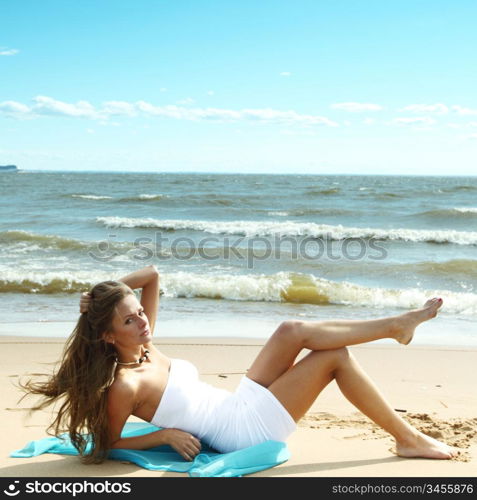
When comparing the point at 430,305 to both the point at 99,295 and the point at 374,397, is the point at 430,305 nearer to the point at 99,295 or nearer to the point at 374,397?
the point at 374,397

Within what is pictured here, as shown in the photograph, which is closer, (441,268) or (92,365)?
(92,365)

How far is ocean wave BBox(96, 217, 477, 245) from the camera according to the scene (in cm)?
1864

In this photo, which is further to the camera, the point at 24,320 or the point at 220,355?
the point at 24,320

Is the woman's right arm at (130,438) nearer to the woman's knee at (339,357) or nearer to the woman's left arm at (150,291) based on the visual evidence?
the woman's left arm at (150,291)

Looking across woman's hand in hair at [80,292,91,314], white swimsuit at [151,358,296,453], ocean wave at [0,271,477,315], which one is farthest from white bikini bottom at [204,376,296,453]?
ocean wave at [0,271,477,315]

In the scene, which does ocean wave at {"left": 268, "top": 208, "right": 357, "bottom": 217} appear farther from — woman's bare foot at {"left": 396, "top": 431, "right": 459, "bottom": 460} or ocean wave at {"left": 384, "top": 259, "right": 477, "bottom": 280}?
woman's bare foot at {"left": 396, "top": 431, "right": 459, "bottom": 460}

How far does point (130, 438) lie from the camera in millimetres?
3564

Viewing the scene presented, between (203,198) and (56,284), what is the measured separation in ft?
68.3

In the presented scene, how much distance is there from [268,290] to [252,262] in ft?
10.8

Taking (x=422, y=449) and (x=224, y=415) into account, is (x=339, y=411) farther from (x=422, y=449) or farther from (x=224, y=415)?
(x=224, y=415)

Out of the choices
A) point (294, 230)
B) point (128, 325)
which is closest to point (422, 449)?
point (128, 325)

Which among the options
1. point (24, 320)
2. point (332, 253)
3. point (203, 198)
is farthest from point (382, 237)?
point (203, 198)

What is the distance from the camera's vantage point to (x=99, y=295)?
11.0ft
